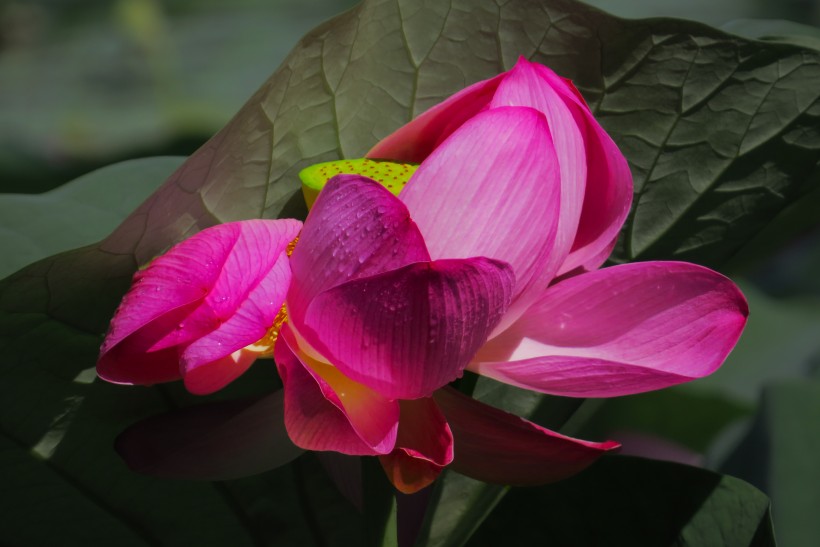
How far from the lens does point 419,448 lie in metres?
0.31

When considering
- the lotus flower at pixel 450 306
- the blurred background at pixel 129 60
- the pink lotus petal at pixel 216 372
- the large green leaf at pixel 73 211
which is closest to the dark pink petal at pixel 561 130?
the lotus flower at pixel 450 306

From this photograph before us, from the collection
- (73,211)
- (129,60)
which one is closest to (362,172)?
(73,211)

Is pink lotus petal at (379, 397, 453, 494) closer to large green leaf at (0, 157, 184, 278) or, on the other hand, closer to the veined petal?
the veined petal

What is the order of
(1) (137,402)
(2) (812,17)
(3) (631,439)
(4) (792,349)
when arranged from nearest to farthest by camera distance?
(1) (137,402) → (3) (631,439) → (4) (792,349) → (2) (812,17)

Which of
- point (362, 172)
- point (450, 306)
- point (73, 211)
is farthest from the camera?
point (73, 211)

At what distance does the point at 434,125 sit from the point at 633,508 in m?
0.20

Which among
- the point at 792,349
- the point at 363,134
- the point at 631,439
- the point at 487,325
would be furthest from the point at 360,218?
the point at 792,349

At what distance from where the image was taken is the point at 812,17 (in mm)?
2576

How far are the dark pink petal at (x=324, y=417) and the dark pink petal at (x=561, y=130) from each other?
0.08 meters

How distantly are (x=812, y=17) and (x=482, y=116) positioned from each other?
256 cm

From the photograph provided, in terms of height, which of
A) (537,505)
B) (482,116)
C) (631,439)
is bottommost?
(631,439)

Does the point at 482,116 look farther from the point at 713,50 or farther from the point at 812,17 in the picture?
the point at 812,17

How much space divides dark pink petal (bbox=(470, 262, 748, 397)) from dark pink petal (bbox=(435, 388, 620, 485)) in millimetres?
15

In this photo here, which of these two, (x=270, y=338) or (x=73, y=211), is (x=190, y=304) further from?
(x=73, y=211)
